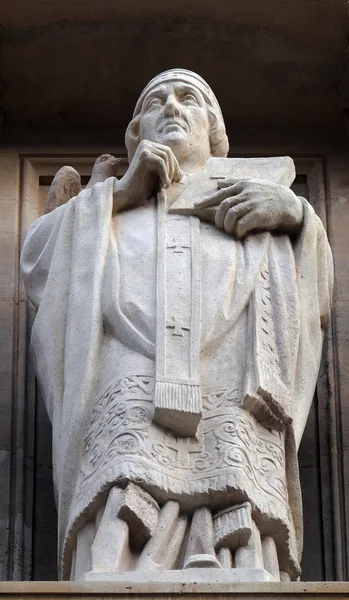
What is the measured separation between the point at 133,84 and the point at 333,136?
38.5 inches

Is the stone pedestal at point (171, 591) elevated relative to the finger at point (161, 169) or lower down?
lower down

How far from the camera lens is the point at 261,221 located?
31.3 feet

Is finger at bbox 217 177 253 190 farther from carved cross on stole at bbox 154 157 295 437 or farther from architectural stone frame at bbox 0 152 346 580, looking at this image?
architectural stone frame at bbox 0 152 346 580

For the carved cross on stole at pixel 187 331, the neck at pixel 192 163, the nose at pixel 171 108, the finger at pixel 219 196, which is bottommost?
the carved cross on stole at pixel 187 331

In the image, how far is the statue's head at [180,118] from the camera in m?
10.1

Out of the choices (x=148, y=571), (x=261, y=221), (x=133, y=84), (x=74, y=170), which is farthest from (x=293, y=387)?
(x=133, y=84)

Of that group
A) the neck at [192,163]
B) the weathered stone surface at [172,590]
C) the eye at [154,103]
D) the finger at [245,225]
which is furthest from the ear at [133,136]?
the weathered stone surface at [172,590]

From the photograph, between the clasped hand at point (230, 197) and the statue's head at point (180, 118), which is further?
the statue's head at point (180, 118)

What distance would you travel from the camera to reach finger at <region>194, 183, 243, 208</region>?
966 cm

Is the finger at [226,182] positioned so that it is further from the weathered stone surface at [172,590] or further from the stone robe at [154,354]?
the weathered stone surface at [172,590]

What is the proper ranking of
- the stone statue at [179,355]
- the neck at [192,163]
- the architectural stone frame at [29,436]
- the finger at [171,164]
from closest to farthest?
the stone statue at [179,355]
the finger at [171,164]
the architectural stone frame at [29,436]
the neck at [192,163]

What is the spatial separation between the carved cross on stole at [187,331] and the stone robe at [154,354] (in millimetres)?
14

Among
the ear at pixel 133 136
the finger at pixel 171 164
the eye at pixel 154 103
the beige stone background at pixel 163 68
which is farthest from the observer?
the beige stone background at pixel 163 68

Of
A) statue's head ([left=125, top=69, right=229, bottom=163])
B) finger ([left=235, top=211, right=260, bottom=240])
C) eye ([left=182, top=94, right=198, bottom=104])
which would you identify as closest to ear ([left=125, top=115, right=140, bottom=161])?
statue's head ([left=125, top=69, right=229, bottom=163])
